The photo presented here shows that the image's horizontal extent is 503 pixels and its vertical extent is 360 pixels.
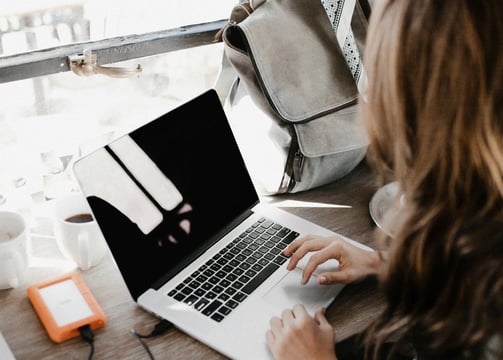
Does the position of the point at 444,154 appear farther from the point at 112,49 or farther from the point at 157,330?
the point at 112,49

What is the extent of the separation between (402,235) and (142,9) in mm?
808

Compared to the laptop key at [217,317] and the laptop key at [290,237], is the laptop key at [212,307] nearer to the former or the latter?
the laptop key at [217,317]

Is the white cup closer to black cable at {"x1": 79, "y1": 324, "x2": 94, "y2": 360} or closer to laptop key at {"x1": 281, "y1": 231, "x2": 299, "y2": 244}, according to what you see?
black cable at {"x1": 79, "y1": 324, "x2": 94, "y2": 360}

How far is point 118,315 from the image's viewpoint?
91 centimetres

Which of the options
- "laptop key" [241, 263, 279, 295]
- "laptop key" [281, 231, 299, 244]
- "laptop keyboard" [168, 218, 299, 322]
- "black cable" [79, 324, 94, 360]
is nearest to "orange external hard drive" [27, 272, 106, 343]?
"black cable" [79, 324, 94, 360]

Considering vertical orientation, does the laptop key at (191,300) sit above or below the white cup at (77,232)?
below

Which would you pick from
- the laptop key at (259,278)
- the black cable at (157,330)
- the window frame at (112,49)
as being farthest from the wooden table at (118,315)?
the window frame at (112,49)

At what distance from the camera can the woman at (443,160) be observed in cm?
63

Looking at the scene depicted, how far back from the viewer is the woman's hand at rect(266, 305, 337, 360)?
824 mm

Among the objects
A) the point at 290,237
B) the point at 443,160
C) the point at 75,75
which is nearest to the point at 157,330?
the point at 290,237

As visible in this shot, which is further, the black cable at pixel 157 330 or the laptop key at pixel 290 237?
the laptop key at pixel 290 237

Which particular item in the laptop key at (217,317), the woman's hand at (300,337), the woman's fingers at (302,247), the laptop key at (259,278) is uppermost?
the woman's fingers at (302,247)

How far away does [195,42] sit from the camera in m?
1.30

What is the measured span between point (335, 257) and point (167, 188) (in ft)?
1.01
